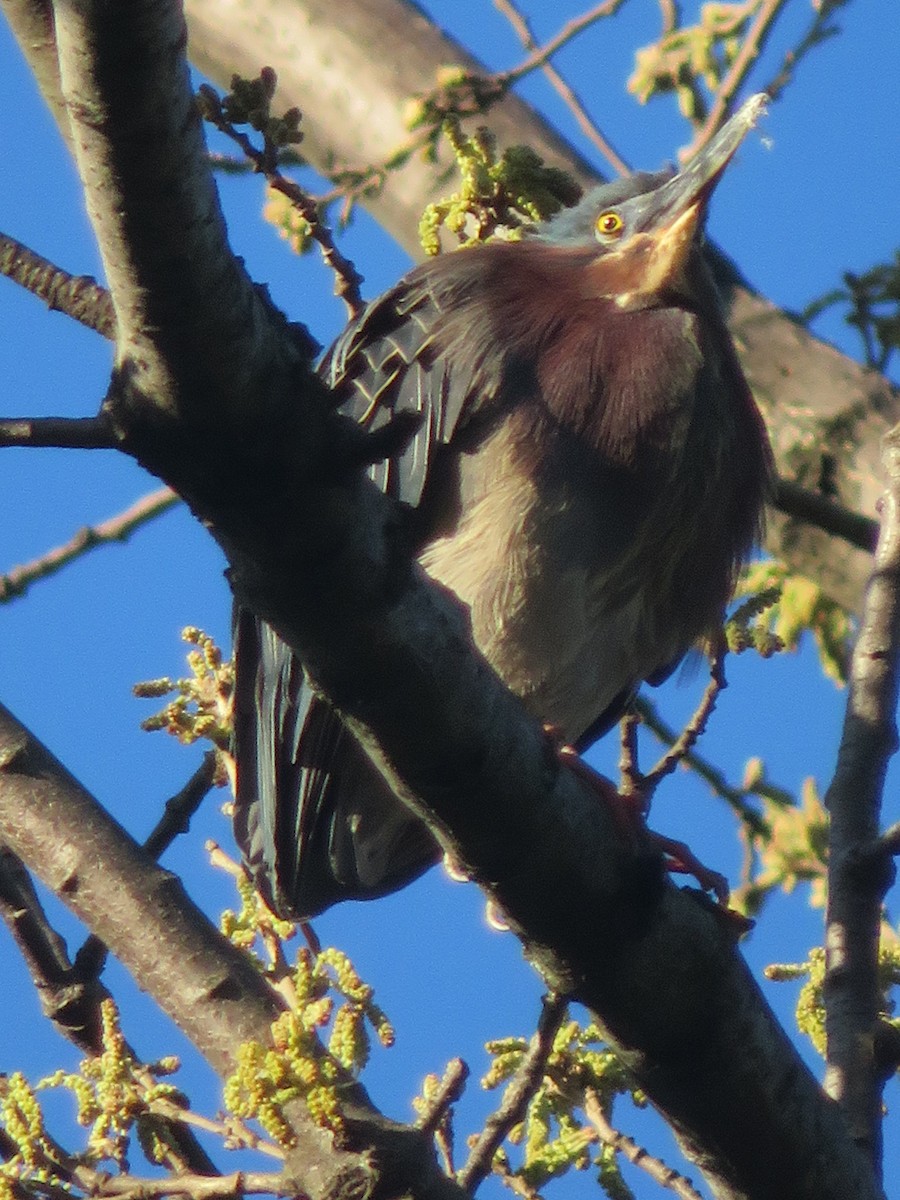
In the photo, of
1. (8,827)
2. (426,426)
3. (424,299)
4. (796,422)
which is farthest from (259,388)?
(796,422)

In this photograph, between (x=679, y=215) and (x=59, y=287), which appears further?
(x=679, y=215)

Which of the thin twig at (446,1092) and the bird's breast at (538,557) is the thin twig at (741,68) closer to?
the bird's breast at (538,557)

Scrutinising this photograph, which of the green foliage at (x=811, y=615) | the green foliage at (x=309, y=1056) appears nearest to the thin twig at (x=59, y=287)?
the green foliage at (x=309, y=1056)

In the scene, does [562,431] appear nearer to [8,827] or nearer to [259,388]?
[8,827]

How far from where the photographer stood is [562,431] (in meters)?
4.13

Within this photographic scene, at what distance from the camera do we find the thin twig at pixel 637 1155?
10.8 ft

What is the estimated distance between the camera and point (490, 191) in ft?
13.9

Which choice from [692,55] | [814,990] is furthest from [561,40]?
[814,990]

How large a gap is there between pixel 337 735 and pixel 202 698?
35 cm

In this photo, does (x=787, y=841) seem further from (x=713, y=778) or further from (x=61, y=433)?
(x=61, y=433)

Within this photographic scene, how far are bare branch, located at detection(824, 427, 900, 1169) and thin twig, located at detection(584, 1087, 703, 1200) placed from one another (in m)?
0.35

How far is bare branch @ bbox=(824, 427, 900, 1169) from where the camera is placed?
11.2 feet

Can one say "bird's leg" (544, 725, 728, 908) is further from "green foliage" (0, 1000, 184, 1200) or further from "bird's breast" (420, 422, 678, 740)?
"green foliage" (0, 1000, 184, 1200)

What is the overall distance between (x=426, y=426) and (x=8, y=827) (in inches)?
55.3
